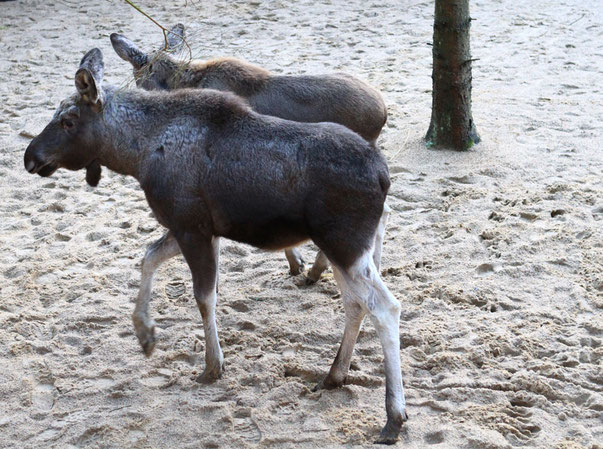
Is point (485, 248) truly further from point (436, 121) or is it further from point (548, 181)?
point (436, 121)

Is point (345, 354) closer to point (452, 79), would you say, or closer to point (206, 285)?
point (206, 285)

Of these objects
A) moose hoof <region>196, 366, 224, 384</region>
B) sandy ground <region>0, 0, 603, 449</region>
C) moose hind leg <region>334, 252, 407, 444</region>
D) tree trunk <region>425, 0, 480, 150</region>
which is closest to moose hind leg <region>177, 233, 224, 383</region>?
moose hoof <region>196, 366, 224, 384</region>

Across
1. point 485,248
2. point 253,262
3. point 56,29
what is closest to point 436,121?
point 485,248

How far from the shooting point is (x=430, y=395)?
16.5 feet

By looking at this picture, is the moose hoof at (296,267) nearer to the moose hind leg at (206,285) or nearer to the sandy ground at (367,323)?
the sandy ground at (367,323)

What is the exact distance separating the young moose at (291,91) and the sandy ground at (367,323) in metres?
0.98

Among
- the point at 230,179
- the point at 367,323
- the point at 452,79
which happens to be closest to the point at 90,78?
the point at 230,179

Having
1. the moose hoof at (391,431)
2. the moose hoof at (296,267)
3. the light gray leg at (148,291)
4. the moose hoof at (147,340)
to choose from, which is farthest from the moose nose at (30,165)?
the moose hoof at (391,431)

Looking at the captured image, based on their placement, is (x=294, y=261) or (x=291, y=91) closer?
(x=291, y=91)

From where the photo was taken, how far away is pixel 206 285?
5172mm

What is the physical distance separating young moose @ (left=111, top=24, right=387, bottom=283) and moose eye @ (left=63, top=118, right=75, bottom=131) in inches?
32.5

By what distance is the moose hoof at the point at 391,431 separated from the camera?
15.1 feet

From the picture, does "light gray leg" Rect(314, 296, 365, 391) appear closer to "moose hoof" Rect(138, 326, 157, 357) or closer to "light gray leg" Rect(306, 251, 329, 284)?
"moose hoof" Rect(138, 326, 157, 357)

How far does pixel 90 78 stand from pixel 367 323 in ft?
8.56
